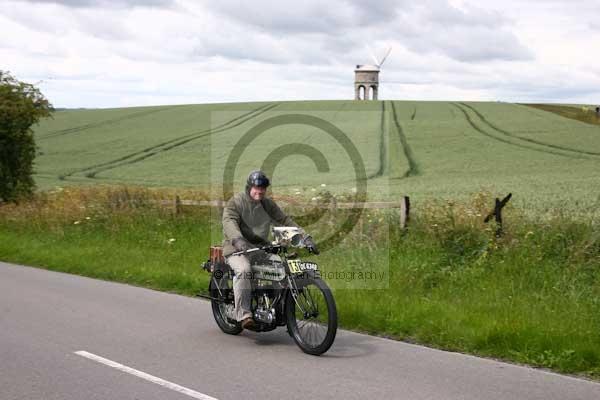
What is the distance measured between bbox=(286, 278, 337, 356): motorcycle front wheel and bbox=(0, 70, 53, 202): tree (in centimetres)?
1967

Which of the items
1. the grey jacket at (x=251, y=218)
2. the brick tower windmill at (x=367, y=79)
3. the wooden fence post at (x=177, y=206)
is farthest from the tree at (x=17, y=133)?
the brick tower windmill at (x=367, y=79)

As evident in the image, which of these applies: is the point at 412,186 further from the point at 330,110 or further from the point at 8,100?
the point at 330,110

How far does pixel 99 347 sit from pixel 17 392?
165cm

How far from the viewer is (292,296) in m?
7.77

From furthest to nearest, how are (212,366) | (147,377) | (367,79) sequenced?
(367,79) < (212,366) < (147,377)

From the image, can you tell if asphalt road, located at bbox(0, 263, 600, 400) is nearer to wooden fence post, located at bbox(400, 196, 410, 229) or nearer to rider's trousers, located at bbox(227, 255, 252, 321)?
rider's trousers, located at bbox(227, 255, 252, 321)

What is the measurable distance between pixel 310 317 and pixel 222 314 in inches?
64.8

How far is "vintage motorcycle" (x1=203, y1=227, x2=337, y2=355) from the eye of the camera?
24.5ft

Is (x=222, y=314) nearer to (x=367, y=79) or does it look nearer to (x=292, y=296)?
(x=292, y=296)

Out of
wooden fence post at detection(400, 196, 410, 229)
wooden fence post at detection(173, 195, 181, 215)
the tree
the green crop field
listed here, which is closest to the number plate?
wooden fence post at detection(400, 196, 410, 229)

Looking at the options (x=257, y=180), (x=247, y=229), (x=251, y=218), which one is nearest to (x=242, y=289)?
(x=247, y=229)

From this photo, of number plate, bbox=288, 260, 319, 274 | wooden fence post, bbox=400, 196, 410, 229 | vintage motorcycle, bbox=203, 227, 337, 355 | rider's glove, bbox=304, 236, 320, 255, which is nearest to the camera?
vintage motorcycle, bbox=203, 227, 337, 355

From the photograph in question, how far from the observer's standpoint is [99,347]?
7656mm

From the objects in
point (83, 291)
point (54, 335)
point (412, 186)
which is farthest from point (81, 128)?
point (54, 335)
